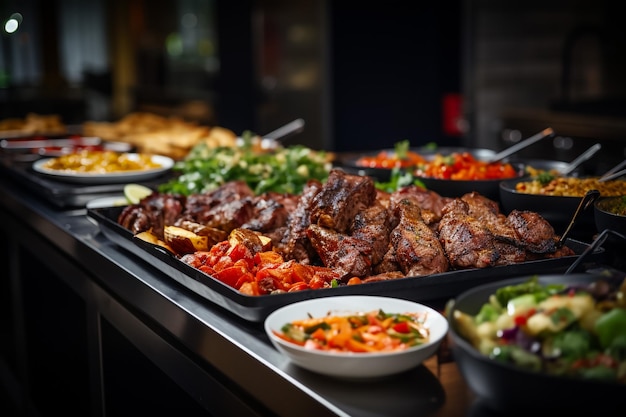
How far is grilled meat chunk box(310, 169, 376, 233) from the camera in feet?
7.43

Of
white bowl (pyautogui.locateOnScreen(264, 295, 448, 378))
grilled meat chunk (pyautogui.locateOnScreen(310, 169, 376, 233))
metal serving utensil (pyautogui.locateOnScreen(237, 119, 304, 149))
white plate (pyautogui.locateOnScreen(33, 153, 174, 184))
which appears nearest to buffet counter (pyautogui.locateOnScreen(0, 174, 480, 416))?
white bowl (pyautogui.locateOnScreen(264, 295, 448, 378))

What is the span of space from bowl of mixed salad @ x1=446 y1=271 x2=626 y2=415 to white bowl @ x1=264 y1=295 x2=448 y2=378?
105mm

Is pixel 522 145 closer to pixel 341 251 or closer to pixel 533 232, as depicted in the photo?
pixel 533 232

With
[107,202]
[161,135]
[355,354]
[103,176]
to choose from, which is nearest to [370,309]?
[355,354]

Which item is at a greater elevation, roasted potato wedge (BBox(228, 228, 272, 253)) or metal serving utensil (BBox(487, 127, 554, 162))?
metal serving utensil (BBox(487, 127, 554, 162))

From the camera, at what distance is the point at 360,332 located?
60.4 inches

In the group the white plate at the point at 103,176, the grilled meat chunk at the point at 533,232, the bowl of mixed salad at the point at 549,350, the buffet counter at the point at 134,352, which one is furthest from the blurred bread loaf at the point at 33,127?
the bowl of mixed salad at the point at 549,350

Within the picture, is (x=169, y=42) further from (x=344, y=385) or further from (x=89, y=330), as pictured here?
(x=344, y=385)

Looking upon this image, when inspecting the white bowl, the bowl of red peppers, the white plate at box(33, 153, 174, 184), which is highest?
the bowl of red peppers

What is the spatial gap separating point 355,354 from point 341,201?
0.92 metres

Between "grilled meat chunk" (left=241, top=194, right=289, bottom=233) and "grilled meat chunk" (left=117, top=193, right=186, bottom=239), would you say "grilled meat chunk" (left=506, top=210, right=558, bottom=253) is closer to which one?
"grilled meat chunk" (left=241, top=194, right=289, bottom=233)

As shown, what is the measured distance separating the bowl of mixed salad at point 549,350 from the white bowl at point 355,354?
0.10 metres

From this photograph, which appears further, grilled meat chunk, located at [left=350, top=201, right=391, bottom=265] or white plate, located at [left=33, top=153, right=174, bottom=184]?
white plate, located at [left=33, top=153, right=174, bottom=184]

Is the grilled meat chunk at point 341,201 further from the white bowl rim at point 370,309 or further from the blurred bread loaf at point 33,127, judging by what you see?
the blurred bread loaf at point 33,127
